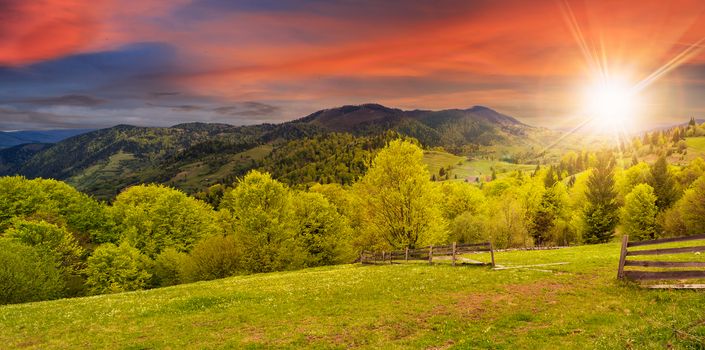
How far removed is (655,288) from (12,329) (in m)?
37.1

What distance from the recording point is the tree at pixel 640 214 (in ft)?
276

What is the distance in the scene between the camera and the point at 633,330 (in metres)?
13.4

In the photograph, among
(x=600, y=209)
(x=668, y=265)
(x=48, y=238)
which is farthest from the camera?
(x=600, y=209)

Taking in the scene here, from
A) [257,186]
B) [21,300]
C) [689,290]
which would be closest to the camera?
[689,290]

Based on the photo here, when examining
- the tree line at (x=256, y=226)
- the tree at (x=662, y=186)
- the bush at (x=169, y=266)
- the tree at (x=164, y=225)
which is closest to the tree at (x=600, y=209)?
the tree line at (x=256, y=226)

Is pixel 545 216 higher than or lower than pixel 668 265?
lower

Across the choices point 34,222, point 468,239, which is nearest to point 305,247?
point 468,239

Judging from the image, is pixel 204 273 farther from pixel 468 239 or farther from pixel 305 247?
pixel 468 239

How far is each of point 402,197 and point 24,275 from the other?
52883mm

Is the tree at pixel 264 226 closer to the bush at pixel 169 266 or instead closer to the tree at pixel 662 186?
the bush at pixel 169 266

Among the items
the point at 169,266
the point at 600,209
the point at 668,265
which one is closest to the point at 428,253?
the point at 668,265

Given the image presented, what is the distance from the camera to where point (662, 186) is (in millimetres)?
95750

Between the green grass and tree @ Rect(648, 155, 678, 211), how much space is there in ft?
293

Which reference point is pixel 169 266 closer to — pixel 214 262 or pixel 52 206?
pixel 214 262
